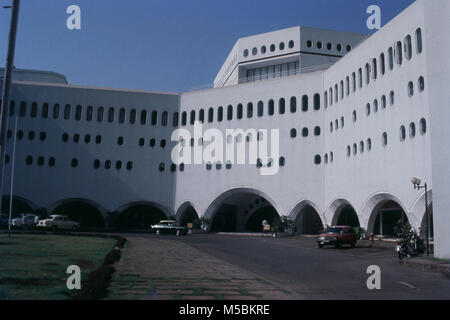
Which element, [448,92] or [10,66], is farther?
[448,92]

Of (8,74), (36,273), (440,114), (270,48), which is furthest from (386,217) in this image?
(8,74)

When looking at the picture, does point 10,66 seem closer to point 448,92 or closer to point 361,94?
point 448,92

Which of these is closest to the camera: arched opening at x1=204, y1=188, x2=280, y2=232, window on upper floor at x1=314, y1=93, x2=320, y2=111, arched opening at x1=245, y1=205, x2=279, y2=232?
window on upper floor at x1=314, y1=93, x2=320, y2=111

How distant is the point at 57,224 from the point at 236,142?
1820cm

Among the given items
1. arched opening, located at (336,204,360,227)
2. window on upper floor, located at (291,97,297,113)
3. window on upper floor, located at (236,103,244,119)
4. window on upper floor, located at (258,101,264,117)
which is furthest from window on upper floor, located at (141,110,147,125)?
arched opening, located at (336,204,360,227)

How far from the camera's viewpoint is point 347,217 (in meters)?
38.8

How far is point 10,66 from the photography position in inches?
293

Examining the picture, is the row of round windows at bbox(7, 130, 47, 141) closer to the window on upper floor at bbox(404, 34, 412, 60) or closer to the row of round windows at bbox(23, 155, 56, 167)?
the row of round windows at bbox(23, 155, 56, 167)

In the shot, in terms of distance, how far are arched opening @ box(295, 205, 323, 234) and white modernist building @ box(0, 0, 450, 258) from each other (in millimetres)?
132

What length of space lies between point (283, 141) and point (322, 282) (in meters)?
31.0

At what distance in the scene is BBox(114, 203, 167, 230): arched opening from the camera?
4659 cm

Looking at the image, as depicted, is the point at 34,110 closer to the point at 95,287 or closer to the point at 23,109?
the point at 23,109

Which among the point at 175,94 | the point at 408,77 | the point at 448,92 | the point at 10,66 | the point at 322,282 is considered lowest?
the point at 322,282
